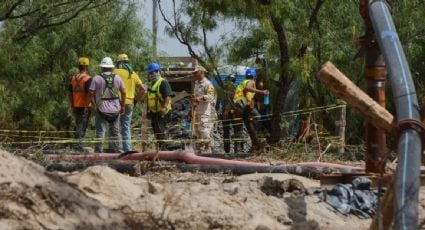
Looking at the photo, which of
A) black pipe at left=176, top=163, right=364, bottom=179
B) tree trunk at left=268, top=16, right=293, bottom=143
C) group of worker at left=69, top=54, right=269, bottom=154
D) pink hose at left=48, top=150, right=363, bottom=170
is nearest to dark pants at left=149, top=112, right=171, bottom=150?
group of worker at left=69, top=54, right=269, bottom=154

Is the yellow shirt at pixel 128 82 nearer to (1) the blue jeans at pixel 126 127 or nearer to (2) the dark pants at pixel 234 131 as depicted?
(1) the blue jeans at pixel 126 127

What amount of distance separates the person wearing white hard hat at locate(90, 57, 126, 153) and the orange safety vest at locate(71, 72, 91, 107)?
3.12 ft

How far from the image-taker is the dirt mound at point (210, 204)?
17.3 feet

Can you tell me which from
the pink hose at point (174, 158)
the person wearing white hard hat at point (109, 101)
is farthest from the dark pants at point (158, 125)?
the pink hose at point (174, 158)

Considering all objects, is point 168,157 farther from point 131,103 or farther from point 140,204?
point 140,204

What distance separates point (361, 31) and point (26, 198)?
482 inches

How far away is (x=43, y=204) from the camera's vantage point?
4730 mm

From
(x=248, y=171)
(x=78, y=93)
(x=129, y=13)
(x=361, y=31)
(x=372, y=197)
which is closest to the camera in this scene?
(x=372, y=197)

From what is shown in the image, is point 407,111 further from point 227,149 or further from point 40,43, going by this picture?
point 40,43

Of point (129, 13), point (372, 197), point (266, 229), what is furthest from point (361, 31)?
point (266, 229)

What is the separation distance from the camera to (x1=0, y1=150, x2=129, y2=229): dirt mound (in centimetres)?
459

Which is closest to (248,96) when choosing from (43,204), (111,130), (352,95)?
(111,130)

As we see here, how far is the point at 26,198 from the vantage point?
4.72 metres

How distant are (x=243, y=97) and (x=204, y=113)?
840mm
